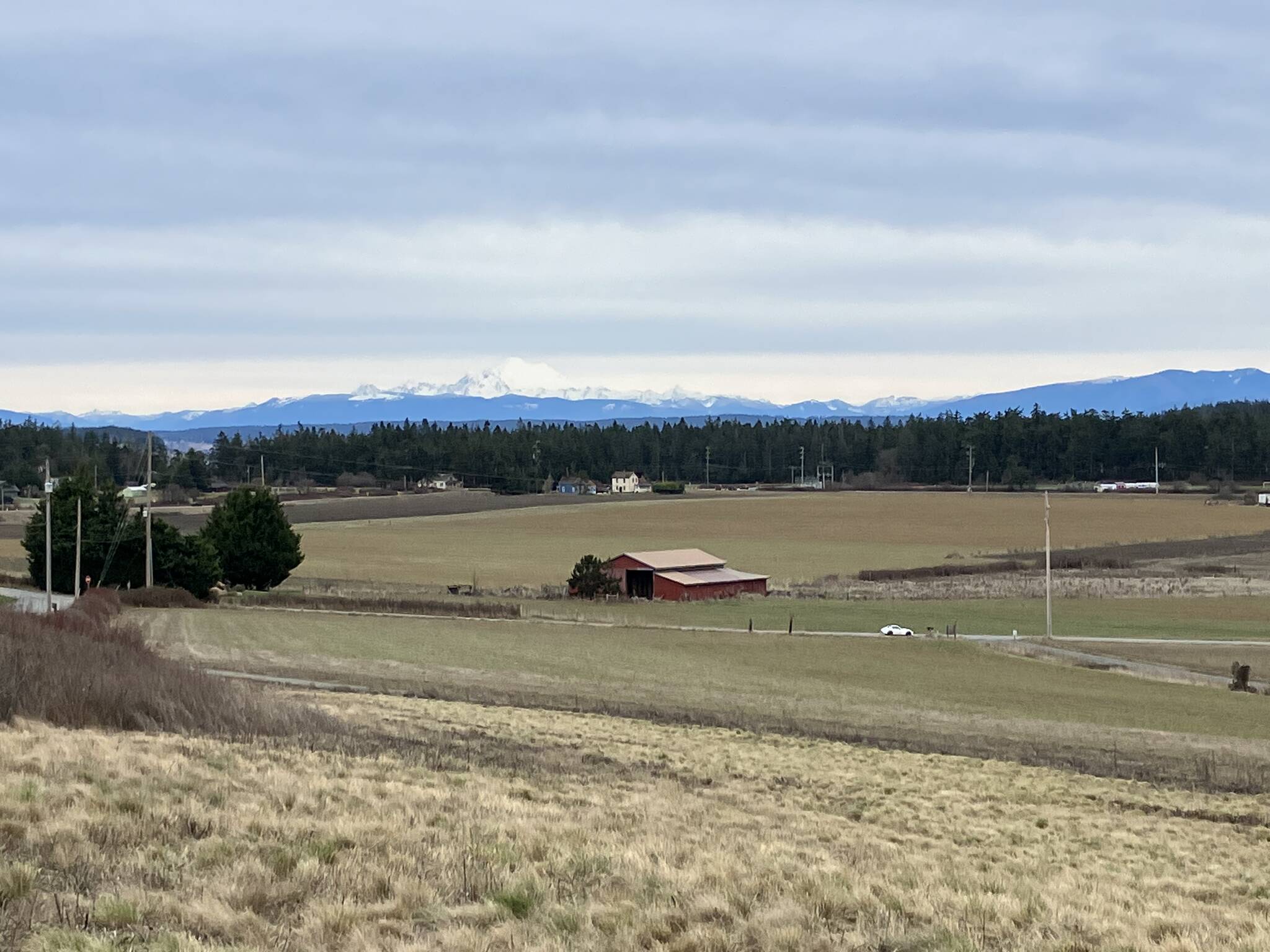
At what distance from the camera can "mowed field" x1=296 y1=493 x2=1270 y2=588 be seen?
93938 mm

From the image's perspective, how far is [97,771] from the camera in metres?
13.1

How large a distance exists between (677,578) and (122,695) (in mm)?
58256

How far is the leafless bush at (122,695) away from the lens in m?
17.9

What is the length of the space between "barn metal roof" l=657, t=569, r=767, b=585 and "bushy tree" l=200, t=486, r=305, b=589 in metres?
23.6

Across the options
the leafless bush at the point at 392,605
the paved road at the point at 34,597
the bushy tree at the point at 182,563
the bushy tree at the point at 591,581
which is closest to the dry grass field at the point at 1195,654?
the leafless bush at the point at 392,605

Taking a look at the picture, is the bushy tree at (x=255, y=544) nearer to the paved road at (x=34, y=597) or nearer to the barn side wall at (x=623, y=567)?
the paved road at (x=34, y=597)

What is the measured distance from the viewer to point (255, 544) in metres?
80.3

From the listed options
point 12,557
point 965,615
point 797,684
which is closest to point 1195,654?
point 965,615

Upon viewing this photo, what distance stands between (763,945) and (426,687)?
2663cm

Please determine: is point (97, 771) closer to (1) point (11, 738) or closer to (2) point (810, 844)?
(1) point (11, 738)

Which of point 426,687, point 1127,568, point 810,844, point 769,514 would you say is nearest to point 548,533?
point 769,514

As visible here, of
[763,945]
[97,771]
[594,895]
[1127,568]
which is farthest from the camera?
[1127,568]

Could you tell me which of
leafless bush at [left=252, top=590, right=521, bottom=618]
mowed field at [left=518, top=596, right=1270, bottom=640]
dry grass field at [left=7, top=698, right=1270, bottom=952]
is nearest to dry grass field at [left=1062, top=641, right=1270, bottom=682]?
mowed field at [left=518, top=596, right=1270, bottom=640]

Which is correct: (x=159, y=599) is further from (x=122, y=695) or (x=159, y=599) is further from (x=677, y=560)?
(x=122, y=695)
